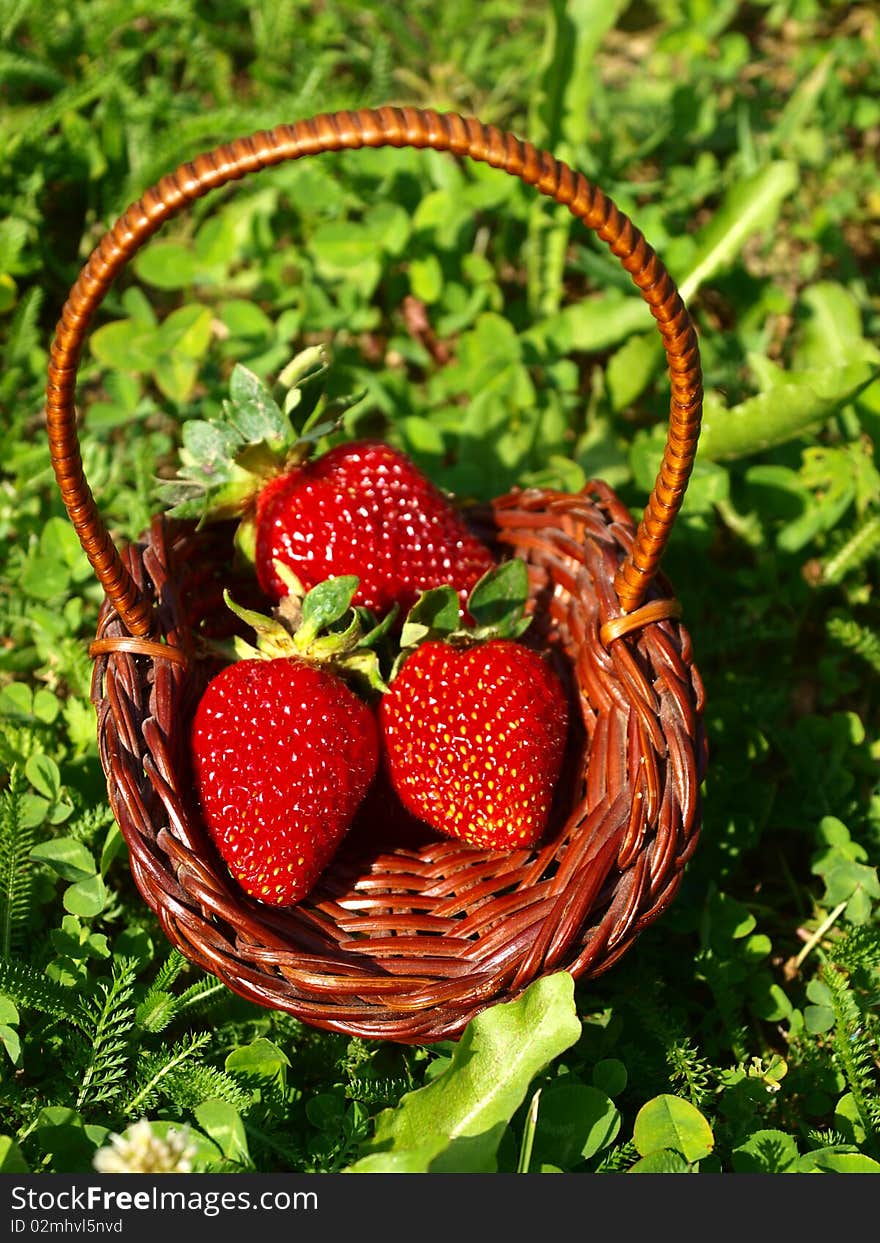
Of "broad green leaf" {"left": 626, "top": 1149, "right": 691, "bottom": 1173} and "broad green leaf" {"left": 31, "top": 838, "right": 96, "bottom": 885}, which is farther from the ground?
"broad green leaf" {"left": 31, "top": 838, "right": 96, "bottom": 885}

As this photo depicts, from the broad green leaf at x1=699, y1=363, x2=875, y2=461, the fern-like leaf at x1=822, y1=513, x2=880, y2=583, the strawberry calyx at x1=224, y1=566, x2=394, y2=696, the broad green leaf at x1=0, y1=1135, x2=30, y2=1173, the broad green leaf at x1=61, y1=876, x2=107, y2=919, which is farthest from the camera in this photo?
the fern-like leaf at x1=822, y1=513, x2=880, y2=583

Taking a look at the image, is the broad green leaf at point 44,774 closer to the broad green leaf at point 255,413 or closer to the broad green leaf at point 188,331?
the broad green leaf at point 255,413

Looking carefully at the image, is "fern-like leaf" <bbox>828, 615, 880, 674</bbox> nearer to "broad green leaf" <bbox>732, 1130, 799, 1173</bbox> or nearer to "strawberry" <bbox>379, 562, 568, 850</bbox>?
"strawberry" <bbox>379, 562, 568, 850</bbox>

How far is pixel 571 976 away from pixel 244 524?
0.83 meters

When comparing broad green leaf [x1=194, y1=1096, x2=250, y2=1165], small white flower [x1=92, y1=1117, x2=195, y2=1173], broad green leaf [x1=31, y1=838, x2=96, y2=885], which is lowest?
broad green leaf [x1=194, y1=1096, x2=250, y2=1165]

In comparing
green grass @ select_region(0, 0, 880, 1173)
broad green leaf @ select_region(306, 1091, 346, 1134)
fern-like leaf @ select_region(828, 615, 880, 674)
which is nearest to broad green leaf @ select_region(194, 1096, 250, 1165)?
green grass @ select_region(0, 0, 880, 1173)

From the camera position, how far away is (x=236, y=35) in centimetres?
303

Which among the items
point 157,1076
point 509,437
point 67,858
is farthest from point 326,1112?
point 509,437

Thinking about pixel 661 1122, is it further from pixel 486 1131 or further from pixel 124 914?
pixel 124 914

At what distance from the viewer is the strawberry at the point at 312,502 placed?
175 cm

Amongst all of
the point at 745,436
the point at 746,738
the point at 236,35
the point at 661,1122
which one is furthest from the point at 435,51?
the point at 661,1122

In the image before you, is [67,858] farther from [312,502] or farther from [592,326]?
[592,326]

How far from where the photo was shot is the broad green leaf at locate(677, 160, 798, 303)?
256 cm

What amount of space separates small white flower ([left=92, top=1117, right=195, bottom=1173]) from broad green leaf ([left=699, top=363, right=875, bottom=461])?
1.52 m
